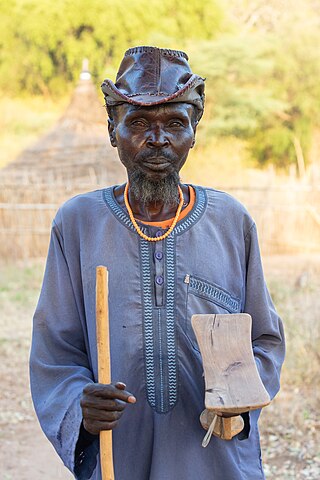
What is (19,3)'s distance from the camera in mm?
20906

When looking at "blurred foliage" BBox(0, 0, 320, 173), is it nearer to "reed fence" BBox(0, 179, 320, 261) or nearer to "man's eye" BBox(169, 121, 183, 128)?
"reed fence" BBox(0, 179, 320, 261)

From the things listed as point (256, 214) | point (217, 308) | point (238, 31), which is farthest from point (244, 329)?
point (238, 31)

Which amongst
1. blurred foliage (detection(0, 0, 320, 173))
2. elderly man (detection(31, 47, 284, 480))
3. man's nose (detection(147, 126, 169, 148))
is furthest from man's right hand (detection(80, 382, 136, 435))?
blurred foliage (detection(0, 0, 320, 173))

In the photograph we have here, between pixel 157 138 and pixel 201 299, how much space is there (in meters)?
0.40

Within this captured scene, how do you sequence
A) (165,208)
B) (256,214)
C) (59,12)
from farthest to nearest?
1. (59,12)
2. (256,214)
3. (165,208)

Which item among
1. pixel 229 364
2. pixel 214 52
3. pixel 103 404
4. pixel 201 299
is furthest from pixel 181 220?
pixel 214 52

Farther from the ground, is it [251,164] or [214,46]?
[214,46]

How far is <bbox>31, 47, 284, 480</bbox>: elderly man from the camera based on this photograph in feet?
5.31

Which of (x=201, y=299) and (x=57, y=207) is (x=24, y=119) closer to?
(x=57, y=207)

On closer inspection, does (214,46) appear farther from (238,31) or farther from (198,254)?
(198,254)

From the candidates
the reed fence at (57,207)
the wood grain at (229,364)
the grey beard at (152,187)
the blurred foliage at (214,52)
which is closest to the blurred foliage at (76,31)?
the blurred foliage at (214,52)

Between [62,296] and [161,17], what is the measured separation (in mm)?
20556

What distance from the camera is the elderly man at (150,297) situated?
1.62 metres

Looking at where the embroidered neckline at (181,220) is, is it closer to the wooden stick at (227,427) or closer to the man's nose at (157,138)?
the man's nose at (157,138)
